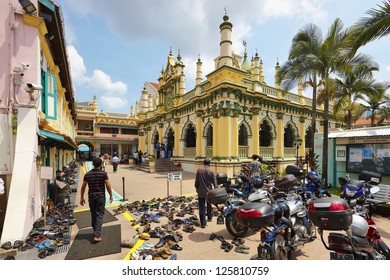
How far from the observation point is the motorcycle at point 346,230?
2.41m

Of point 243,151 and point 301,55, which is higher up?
point 301,55

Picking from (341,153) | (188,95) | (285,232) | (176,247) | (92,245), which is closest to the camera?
(285,232)

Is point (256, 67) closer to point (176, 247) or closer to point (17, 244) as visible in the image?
point (176, 247)

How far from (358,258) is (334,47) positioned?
9.62m

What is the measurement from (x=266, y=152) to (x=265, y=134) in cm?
232

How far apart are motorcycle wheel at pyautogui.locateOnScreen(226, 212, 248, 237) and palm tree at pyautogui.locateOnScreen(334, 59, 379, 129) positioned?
903cm

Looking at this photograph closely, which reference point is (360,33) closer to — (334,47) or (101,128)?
(334,47)

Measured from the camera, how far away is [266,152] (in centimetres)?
1429

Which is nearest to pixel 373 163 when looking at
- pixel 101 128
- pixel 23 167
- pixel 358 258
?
pixel 358 258

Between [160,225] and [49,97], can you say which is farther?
[49,97]

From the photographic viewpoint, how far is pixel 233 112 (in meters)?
12.1

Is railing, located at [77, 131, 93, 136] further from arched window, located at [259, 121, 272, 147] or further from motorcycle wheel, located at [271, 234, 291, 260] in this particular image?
motorcycle wheel, located at [271, 234, 291, 260]

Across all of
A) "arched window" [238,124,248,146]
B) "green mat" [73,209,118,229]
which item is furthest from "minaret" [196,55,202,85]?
"green mat" [73,209,118,229]

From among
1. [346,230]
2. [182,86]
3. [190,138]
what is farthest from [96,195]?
[182,86]
